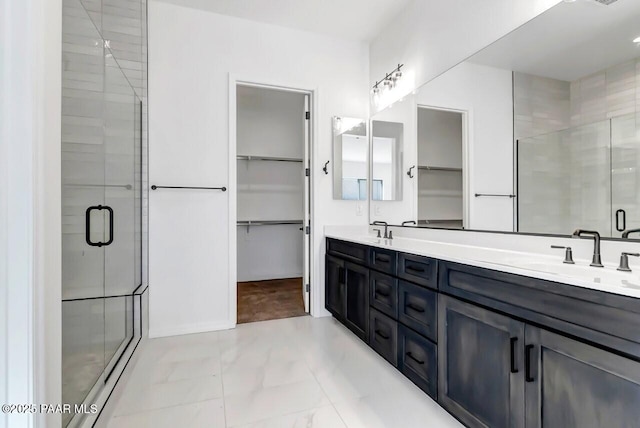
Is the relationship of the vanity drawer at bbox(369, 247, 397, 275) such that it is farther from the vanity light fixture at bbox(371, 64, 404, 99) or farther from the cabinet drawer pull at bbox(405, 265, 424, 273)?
the vanity light fixture at bbox(371, 64, 404, 99)

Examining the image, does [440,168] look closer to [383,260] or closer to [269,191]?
[383,260]

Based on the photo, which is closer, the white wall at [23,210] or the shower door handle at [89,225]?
the white wall at [23,210]

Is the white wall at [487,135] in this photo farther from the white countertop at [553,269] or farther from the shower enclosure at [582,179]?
the white countertop at [553,269]

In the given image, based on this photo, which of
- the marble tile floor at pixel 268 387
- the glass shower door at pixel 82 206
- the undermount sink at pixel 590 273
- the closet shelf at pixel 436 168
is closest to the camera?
the undermount sink at pixel 590 273

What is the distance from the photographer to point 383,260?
213 cm

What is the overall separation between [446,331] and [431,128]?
162 cm

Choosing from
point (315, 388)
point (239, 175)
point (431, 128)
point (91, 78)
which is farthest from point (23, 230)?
point (239, 175)

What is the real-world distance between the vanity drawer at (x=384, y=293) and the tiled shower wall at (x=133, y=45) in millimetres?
1900

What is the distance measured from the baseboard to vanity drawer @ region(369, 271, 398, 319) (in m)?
1.42

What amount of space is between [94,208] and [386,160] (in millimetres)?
2373

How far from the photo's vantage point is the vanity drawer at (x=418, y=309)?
1645 mm

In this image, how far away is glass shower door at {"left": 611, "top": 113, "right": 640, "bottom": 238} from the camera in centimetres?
130

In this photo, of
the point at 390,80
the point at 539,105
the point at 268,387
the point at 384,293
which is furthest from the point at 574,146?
the point at 268,387

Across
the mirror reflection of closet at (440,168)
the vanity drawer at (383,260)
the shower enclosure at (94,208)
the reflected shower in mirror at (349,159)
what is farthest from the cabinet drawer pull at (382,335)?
the shower enclosure at (94,208)
